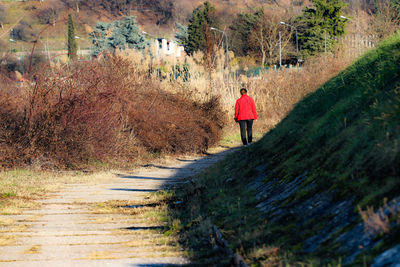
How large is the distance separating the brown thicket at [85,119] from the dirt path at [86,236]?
3161mm

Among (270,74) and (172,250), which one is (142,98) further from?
(172,250)

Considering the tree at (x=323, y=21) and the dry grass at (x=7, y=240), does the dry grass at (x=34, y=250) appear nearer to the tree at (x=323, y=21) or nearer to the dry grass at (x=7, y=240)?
the dry grass at (x=7, y=240)

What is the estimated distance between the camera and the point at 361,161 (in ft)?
19.2

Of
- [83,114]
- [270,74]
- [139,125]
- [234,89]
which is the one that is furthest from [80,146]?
[270,74]

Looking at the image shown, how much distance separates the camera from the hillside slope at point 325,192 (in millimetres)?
4723

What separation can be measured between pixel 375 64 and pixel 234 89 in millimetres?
16611

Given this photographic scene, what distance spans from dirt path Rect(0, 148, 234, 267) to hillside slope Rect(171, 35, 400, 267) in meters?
0.52

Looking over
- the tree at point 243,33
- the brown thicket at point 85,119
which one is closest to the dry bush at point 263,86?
the brown thicket at point 85,119

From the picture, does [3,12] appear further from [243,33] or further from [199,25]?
[243,33]

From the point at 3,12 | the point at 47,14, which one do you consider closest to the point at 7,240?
the point at 47,14

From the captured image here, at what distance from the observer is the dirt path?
627cm

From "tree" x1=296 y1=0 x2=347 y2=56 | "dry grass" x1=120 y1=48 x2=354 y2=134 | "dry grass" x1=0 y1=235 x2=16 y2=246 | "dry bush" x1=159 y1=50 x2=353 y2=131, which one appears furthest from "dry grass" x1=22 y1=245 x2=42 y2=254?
"tree" x1=296 y1=0 x2=347 y2=56

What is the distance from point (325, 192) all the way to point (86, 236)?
3.31 m

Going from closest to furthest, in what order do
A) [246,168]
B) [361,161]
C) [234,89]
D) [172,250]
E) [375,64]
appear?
[361,161]
[172,250]
[375,64]
[246,168]
[234,89]
